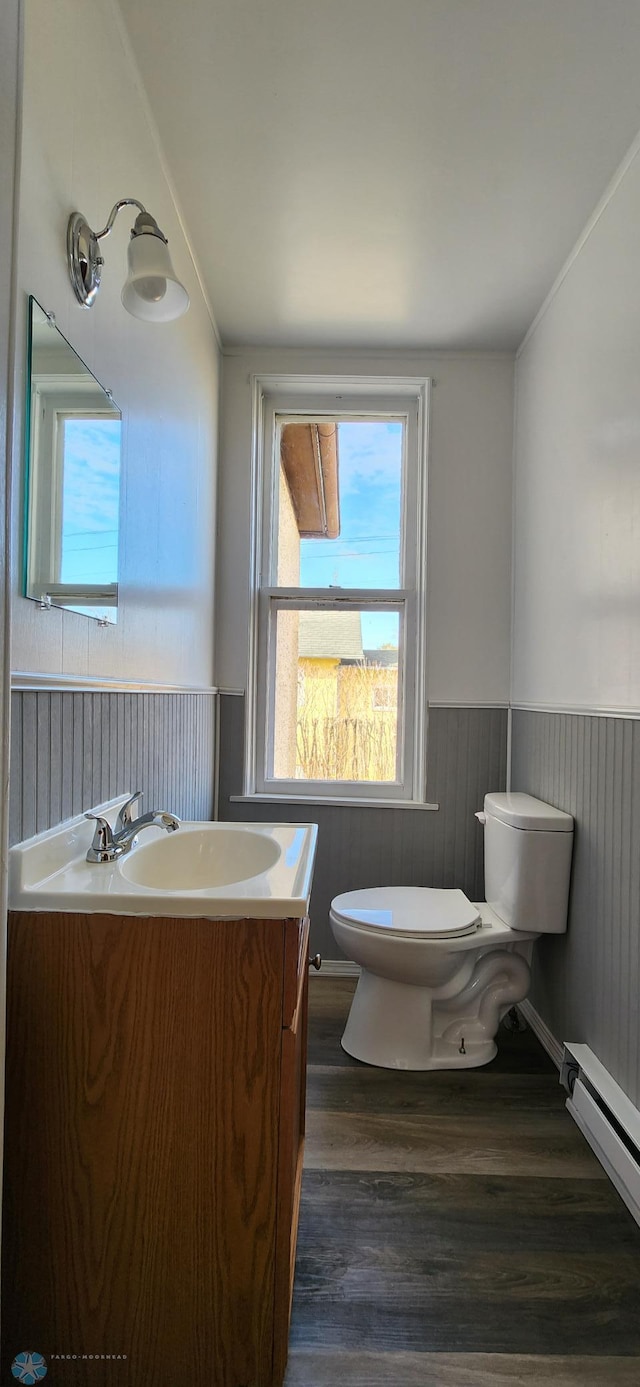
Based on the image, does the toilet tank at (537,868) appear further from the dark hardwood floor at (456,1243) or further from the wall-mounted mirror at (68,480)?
the wall-mounted mirror at (68,480)

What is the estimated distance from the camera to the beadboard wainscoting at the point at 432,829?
254cm

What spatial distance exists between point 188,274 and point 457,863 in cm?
210

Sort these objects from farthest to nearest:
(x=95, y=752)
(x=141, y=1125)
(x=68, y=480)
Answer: (x=95, y=752)
(x=68, y=480)
(x=141, y=1125)

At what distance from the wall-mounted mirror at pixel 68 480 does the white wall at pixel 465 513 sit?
1.28 metres

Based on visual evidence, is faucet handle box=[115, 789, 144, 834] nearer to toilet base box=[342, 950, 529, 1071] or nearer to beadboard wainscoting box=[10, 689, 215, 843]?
beadboard wainscoting box=[10, 689, 215, 843]

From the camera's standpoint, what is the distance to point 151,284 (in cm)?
125

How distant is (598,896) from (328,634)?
1.37 m

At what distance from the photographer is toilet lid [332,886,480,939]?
6.07 ft

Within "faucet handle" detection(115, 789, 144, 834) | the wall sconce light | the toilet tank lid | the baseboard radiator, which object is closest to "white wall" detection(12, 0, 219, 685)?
the wall sconce light

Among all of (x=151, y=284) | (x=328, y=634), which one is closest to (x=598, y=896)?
(x=328, y=634)

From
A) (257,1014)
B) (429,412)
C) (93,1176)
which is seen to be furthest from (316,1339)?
(429,412)

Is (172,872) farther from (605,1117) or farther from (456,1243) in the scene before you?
(605,1117)

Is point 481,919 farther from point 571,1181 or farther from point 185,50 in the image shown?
point 185,50

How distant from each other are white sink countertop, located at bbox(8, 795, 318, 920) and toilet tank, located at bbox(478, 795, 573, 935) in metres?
0.77
